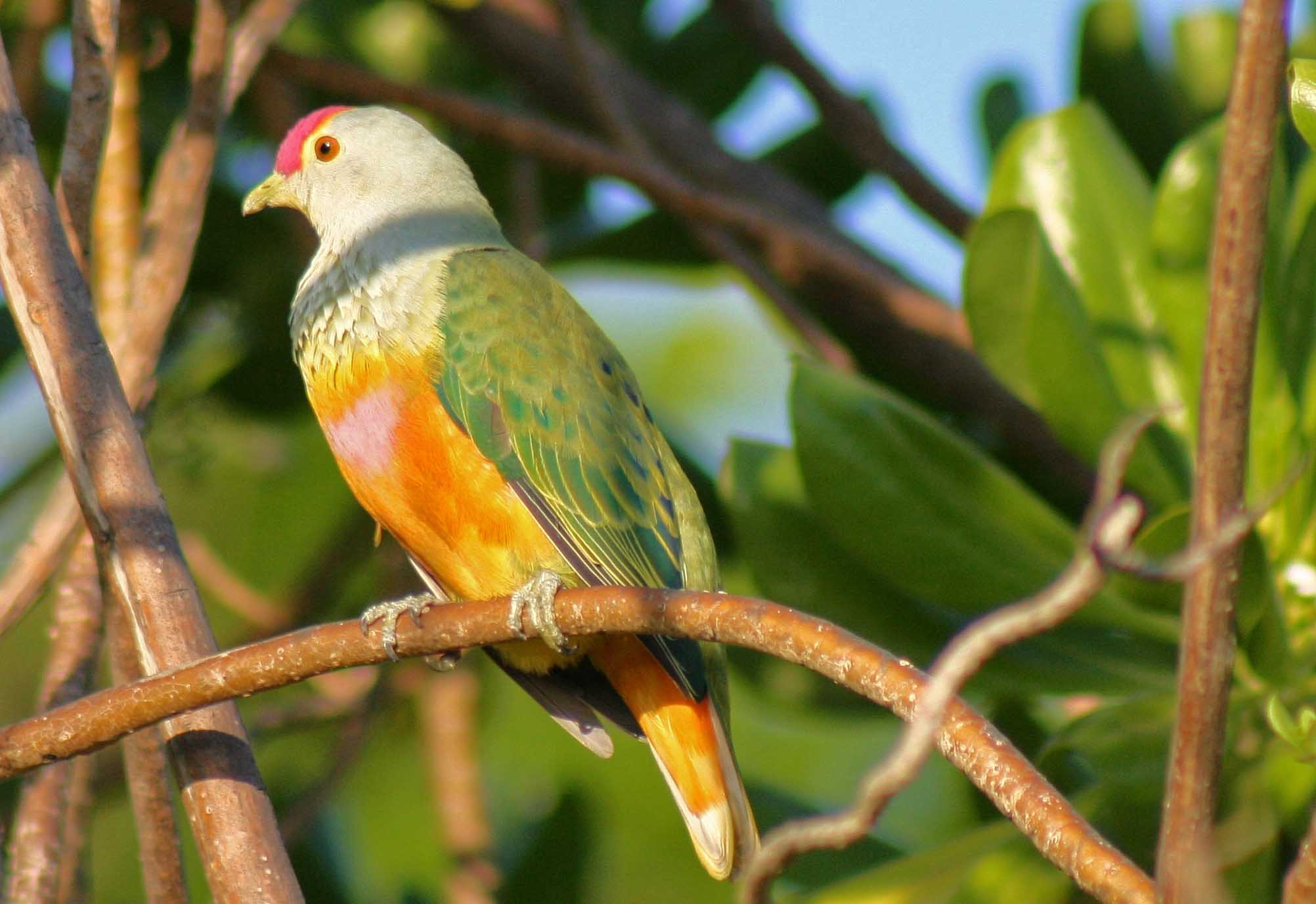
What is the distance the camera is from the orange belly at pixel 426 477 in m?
2.60

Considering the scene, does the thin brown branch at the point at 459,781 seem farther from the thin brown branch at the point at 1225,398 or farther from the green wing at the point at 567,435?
the thin brown branch at the point at 1225,398

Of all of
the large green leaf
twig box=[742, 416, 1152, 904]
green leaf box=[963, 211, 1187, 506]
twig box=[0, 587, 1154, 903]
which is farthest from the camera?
the large green leaf

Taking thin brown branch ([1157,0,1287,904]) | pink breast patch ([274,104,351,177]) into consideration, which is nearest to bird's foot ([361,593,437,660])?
thin brown branch ([1157,0,1287,904])

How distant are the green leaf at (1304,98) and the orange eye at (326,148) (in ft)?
7.18

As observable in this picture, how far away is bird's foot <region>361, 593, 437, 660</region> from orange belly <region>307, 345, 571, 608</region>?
124mm

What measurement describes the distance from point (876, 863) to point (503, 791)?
6.87 ft

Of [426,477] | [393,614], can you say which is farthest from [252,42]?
[393,614]

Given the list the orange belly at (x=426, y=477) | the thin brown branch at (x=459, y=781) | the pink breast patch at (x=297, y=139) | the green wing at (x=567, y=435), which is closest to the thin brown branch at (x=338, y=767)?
the thin brown branch at (x=459, y=781)

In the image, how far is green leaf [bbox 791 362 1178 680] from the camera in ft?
8.27

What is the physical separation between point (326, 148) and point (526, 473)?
1.15m

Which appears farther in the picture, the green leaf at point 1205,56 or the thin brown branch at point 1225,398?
the green leaf at point 1205,56

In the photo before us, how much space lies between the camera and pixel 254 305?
3.95 metres

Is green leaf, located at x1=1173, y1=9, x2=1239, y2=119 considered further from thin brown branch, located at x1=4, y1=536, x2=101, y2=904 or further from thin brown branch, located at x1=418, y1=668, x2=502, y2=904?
thin brown branch, located at x1=4, y1=536, x2=101, y2=904

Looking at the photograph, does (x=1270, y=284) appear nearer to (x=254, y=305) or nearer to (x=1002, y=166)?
(x=1002, y=166)
